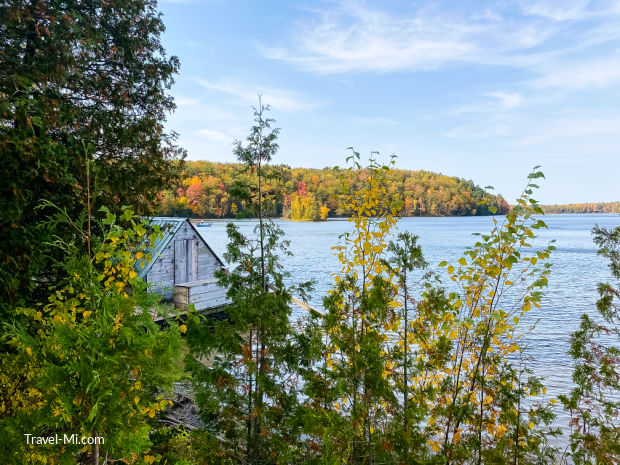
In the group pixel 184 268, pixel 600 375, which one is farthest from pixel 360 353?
pixel 184 268

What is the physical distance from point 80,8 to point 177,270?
993 centimetres

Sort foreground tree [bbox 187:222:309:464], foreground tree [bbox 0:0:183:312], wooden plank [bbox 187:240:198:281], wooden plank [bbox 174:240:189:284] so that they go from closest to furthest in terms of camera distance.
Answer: foreground tree [bbox 187:222:309:464], foreground tree [bbox 0:0:183:312], wooden plank [bbox 174:240:189:284], wooden plank [bbox 187:240:198:281]

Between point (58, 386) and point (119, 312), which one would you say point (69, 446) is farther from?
point (119, 312)

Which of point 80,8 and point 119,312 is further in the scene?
point 80,8

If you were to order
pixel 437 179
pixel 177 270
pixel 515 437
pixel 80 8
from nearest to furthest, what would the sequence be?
pixel 515 437 < pixel 80 8 < pixel 177 270 < pixel 437 179

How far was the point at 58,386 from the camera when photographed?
2.05 meters

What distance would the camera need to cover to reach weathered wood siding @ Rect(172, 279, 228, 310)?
13.7 m

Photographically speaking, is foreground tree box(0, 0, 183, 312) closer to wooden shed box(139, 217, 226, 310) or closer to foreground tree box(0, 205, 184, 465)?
foreground tree box(0, 205, 184, 465)

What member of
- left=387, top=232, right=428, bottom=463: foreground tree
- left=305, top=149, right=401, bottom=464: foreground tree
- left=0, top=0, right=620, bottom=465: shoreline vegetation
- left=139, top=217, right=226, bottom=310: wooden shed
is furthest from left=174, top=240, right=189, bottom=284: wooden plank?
left=387, top=232, right=428, bottom=463: foreground tree

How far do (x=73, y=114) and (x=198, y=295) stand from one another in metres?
9.25

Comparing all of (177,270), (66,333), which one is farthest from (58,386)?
(177,270)

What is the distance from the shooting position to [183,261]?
15.1 meters

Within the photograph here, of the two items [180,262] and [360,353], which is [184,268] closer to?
[180,262]

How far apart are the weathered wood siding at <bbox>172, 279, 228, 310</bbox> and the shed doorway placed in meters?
1.01
